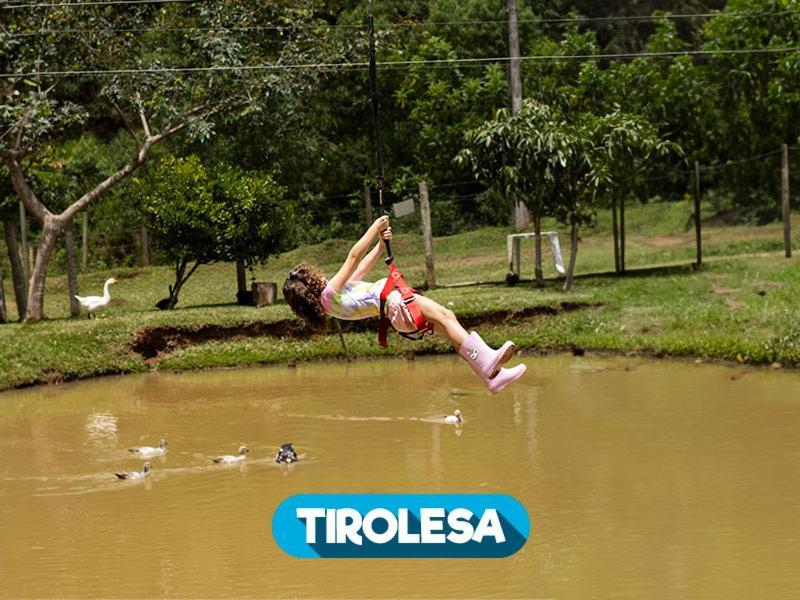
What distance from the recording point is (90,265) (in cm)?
2986

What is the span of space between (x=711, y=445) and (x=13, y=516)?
6444mm

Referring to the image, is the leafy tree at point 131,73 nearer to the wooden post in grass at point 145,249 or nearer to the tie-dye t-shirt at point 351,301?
the wooden post in grass at point 145,249

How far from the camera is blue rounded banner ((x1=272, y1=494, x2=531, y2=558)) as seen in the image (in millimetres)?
9289

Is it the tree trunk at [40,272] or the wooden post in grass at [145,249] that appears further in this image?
the wooden post in grass at [145,249]

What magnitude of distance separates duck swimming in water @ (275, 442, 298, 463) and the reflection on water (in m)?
0.15

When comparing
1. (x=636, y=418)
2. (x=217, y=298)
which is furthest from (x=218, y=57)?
(x=636, y=418)

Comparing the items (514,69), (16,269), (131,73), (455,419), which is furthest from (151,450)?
(514,69)

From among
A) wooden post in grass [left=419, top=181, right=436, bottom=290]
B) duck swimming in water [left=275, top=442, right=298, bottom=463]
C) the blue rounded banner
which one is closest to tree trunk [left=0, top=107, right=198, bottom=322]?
wooden post in grass [left=419, top=181, right=436, bottom=290]

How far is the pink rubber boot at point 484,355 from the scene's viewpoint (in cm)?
850

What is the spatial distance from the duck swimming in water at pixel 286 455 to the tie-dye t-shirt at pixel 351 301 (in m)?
4.00

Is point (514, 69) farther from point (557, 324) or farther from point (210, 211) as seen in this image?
point (557, 324)

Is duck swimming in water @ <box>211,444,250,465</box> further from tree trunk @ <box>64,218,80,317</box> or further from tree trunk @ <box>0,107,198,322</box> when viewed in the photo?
tree trunk @ <box>64,218,80,317</box>

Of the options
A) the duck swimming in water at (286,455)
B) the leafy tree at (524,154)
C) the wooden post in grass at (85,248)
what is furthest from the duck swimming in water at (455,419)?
the wooden post in grass at (85,248)

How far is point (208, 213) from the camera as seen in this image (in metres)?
23.0
